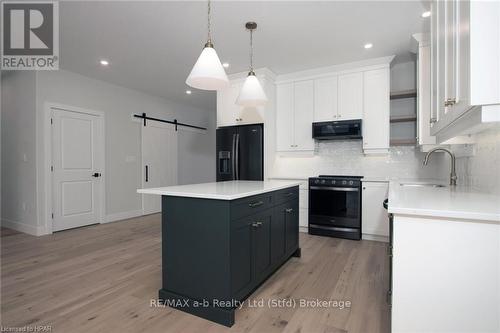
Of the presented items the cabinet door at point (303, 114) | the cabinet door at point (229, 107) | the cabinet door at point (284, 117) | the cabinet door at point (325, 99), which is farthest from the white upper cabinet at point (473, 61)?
the cabinet door at point (229, 107)

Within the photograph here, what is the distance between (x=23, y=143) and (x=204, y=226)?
419cm

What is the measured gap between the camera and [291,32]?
292 centimetres

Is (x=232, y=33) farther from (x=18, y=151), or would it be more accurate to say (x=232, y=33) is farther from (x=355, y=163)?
(x=18, y=151)

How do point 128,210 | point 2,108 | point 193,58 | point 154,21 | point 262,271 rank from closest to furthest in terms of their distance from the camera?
point 262,271
point 154,21
point 193,58
point 2,108
point 128,210

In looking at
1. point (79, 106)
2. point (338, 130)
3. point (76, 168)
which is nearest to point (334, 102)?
point (338, 130)

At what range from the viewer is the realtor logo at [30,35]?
2.55 m

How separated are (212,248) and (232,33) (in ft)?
7.93

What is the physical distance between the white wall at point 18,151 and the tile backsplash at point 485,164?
5.48m

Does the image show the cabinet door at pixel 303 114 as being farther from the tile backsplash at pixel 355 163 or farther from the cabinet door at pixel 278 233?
the cabinet door at pixel 278 233

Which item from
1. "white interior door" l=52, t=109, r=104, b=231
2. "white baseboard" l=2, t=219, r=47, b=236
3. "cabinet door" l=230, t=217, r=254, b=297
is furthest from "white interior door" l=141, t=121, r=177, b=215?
"cabinet door" l=230, t=217, r=254, b=297

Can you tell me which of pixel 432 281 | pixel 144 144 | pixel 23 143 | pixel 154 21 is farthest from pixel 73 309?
pixel 144 144

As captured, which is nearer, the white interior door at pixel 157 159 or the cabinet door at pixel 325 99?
the cabinet door at pixel 325 99

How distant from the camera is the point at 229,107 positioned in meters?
4.34

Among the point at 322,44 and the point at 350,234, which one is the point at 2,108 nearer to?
the point at 322,44
